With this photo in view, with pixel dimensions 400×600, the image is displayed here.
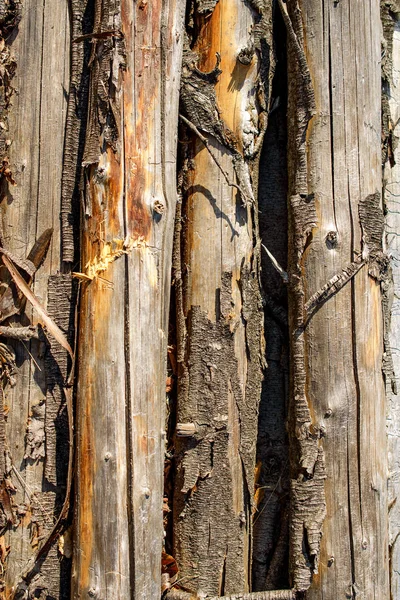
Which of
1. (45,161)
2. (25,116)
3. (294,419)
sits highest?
(25,116)

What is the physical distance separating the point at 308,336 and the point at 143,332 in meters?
0.64

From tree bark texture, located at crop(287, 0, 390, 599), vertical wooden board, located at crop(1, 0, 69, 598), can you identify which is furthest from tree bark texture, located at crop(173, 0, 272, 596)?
vertical wooden board, located at crop(1, 0, 69, 598)

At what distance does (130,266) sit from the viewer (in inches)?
85.6

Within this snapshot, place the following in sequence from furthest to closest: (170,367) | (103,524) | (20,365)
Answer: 1. (170,367)
2. (20,365)
3. (103,524)

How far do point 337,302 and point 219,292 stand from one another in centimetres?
44

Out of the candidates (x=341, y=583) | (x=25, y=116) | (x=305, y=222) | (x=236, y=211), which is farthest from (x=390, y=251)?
(x=25, y=116)

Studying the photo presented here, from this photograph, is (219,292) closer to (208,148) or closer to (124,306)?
(124,306)

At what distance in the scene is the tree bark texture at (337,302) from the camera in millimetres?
2318

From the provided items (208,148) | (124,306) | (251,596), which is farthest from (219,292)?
(251,596)

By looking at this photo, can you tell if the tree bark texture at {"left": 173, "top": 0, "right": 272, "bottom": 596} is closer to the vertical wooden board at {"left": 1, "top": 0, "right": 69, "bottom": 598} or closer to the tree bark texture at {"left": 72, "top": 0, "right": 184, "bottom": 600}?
the tree bark texture at {"left": 72, "top": 0, "right": 184, "bottom": 600}

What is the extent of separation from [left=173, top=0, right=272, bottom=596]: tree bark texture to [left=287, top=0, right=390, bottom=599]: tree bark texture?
0.16 m

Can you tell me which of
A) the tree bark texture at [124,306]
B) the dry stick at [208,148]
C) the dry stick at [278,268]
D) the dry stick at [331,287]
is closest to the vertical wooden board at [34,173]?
the tree bark texture at [124,306]

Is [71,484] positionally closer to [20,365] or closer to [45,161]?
[20,365]

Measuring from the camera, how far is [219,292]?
2.40 m
